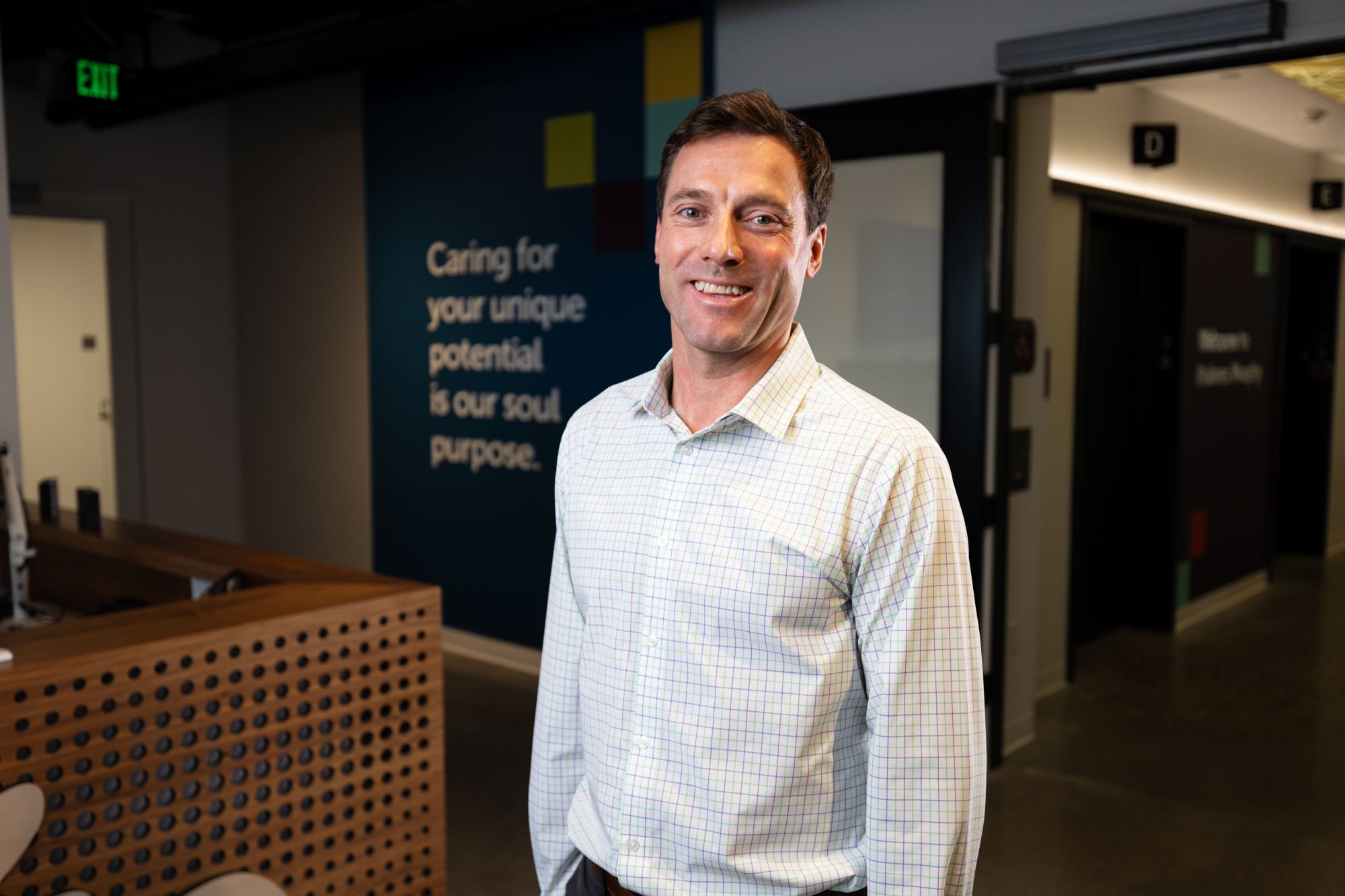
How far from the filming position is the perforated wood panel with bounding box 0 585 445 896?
2166mm

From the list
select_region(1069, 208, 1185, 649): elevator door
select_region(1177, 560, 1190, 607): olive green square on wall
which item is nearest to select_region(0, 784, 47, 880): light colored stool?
select_region(1069, 208, 1185, 649): elevator door

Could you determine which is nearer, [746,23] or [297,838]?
[297,838]

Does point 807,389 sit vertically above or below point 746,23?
below

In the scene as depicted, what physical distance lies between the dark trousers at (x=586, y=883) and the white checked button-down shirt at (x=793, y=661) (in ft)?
0.15

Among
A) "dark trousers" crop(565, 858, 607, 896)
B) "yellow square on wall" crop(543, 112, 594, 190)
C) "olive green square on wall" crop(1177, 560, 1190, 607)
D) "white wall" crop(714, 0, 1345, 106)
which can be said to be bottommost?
"olive green square on wall" crop(1177, 560, 1190, 607)

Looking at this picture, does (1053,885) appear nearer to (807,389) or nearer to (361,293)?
(807,389)

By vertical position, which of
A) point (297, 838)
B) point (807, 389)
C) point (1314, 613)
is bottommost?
point (1314, 613)

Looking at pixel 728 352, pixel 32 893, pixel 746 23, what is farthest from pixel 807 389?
pixel 746 23

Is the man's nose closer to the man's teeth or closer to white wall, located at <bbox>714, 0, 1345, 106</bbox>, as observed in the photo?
the man's teeth

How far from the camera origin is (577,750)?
5.24 feet

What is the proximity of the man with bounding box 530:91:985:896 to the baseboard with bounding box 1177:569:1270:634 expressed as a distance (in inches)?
212

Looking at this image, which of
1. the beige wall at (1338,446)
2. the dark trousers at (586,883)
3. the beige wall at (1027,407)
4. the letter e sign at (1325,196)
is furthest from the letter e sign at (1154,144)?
the dark trousers at (586,883)

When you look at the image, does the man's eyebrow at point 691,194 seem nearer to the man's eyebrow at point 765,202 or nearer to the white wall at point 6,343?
the man's eyebrow at point 765,202

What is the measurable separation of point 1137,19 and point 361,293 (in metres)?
4.12
